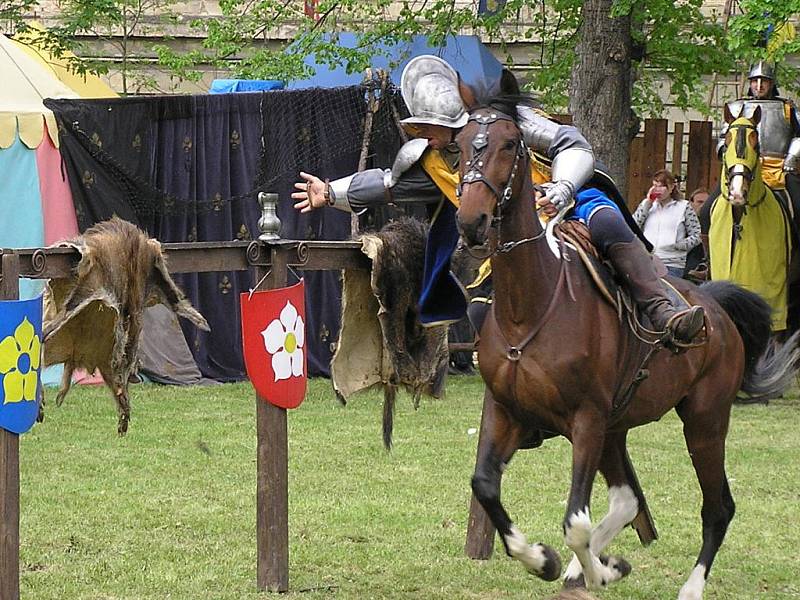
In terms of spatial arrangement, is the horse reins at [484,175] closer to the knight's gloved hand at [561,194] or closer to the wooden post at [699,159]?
the knight's gloved hand at [561,194]

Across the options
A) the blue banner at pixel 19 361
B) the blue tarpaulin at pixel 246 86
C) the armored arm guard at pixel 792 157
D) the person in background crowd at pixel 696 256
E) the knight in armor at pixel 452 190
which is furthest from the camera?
the person in background crowd at pixel 696 256

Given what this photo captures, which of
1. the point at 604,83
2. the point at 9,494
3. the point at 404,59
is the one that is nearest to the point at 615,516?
the point at 9,494

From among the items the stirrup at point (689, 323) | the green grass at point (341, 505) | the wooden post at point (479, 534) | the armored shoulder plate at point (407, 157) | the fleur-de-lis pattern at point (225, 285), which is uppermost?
the armored shoulder plate at point (407, 157)

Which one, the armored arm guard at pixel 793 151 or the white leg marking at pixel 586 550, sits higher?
the armored arm guard at pixel 793 151

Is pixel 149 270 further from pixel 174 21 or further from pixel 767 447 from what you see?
pixel 174 21

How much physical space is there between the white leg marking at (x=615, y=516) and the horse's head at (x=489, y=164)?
171 cm

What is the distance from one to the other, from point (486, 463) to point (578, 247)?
95 cm

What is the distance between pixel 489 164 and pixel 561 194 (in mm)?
496

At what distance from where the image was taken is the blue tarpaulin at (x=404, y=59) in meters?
16.2

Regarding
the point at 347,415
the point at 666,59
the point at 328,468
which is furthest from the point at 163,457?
the point at 666,59

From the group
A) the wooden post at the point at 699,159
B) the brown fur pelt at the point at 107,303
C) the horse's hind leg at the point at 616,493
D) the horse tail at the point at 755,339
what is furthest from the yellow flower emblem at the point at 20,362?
the wooden post at the point at 699,159

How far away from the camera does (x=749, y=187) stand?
1170 centimetres

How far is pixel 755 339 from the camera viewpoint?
6.84m

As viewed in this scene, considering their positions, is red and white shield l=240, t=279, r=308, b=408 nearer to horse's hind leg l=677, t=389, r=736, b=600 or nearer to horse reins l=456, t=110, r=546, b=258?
horse reins l=456, t=110, r=546, b=258
